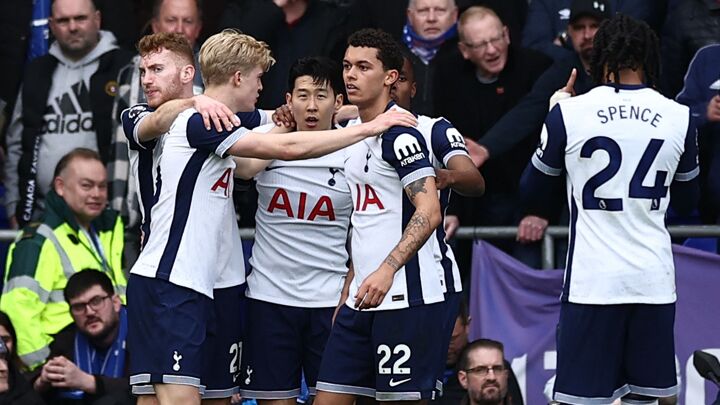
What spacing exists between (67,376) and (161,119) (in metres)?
2.40

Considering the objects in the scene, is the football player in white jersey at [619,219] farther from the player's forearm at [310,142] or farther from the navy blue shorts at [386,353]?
the player's forearm at [310,142]

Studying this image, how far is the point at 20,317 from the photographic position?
1029 cm

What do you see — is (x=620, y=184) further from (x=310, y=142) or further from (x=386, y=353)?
(x=310, y=142)

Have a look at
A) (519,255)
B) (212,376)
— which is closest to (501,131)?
(519,255)

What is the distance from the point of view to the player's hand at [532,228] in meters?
10.2

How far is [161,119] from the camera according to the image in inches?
319

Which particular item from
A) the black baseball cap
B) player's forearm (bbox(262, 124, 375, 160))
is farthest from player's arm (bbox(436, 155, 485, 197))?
the black baseball cap

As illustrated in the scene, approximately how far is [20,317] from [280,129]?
8.57 feet

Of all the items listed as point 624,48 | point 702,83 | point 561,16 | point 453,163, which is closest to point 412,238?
point 453,163

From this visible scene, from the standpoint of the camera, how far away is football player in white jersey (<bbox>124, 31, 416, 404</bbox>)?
26.3 feet

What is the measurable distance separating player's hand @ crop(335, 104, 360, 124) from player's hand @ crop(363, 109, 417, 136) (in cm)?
78

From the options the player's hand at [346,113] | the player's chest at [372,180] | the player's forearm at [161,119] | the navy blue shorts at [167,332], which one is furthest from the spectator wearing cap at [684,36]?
the navy blue shorts at [167,332]

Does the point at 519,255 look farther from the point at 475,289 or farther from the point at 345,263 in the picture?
the point at 345,263

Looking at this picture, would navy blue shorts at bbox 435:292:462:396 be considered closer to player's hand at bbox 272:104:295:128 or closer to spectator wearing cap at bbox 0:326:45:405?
player's hand at bbox 272:104:295:128
